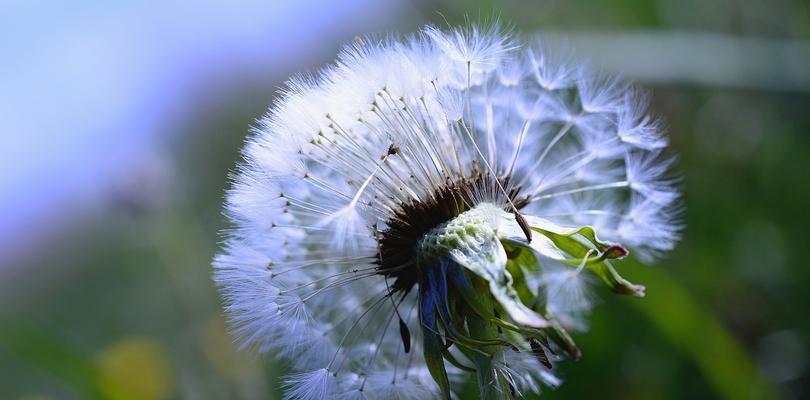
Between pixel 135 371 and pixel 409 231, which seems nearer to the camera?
pixel 409 231

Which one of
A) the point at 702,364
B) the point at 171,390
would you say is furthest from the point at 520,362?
the point at 171,390

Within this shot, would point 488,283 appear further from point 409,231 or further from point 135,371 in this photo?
point 135,371

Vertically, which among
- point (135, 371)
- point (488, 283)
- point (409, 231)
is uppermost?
point (409, 231)

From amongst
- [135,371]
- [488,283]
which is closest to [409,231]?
[488,283]

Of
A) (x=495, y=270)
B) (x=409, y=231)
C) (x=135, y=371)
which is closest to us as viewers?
(x=495, y=270)

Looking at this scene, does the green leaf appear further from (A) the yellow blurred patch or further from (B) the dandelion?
(A) the yellow blurred patch

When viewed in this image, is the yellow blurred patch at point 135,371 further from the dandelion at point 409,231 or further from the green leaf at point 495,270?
the green leaf at point 495,270

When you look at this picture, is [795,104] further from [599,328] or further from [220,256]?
[220,256]
